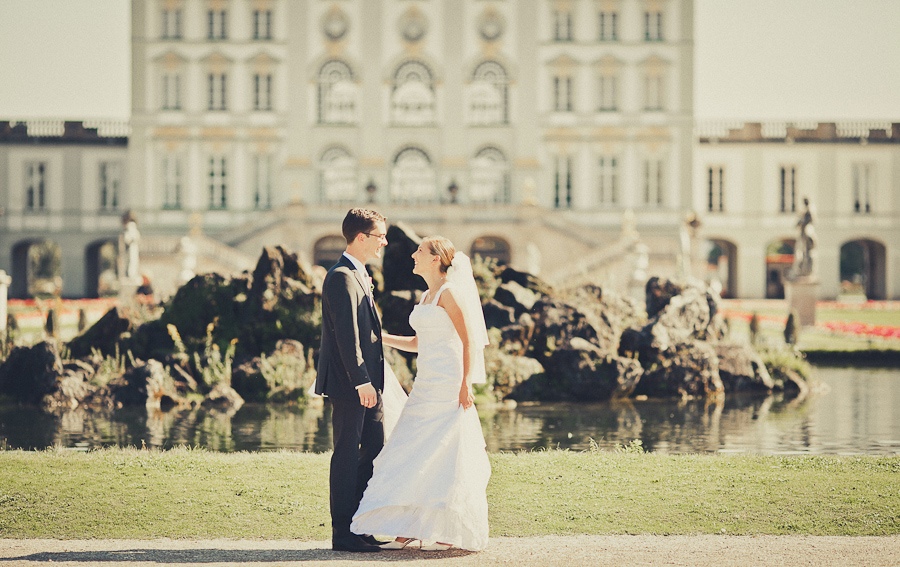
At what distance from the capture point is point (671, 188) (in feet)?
149

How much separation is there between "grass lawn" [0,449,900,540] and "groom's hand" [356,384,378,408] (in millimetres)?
906

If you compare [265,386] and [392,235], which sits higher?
[392,235]

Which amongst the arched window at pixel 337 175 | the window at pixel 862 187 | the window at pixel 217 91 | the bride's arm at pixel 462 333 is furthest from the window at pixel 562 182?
the bride's arm at pixel 462 333

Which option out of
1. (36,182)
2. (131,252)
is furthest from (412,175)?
(131,252)

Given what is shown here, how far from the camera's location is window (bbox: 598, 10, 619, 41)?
45719 millimetres

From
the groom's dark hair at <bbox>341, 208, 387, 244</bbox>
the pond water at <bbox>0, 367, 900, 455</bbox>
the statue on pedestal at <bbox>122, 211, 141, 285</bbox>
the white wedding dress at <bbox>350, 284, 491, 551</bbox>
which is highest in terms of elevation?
the statue on pedestal at <bbox>122, 211, 141, 285</bbox>

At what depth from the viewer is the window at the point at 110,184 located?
4866cm

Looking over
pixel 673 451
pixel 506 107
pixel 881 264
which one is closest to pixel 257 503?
pixel 673 451

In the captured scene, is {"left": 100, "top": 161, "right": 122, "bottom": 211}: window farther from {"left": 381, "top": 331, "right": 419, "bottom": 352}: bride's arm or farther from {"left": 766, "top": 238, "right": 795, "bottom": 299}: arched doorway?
{"left": 381, "top": 331, "right": 419, "bottom": 352}: bride's arm

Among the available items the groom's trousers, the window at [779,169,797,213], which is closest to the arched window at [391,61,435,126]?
the window at [779,169,797,213]

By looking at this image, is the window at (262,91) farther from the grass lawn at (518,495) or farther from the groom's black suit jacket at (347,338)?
the groom's black suit jacket at (347,338)

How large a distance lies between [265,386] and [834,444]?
716 cm

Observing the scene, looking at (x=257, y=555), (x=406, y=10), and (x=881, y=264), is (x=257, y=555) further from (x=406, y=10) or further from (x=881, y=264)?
(x=881, y=264)

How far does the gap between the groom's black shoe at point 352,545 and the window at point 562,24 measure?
41.2 metres
